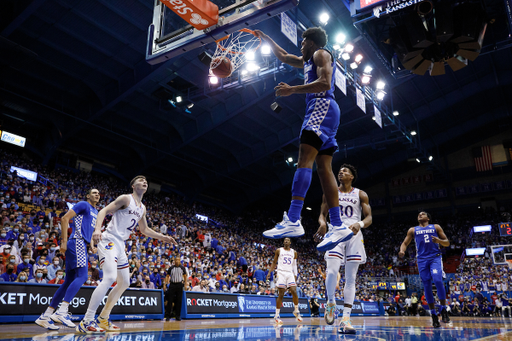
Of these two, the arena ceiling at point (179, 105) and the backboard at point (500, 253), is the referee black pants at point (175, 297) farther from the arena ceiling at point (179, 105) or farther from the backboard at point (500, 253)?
the backboard at point (500, 253)

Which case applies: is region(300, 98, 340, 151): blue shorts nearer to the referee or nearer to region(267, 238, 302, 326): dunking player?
region(267, 238, 302, 326): dunking player

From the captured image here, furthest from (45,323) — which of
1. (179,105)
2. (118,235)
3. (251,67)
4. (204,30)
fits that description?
(179,105)

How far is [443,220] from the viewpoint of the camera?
119 feet

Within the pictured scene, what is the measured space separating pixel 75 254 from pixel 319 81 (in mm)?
4509

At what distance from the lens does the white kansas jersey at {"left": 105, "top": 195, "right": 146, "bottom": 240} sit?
517 centimetres

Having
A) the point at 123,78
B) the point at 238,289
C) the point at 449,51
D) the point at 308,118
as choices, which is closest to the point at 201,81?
the point at 123,78

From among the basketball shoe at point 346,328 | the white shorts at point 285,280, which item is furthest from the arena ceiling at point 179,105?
the basketball shoe at point 346,328

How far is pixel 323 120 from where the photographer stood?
3.76 m

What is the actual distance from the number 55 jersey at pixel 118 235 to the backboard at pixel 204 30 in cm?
332

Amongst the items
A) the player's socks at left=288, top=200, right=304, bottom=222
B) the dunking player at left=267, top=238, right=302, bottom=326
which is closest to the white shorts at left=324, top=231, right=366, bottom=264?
the player's socks at left=288, top=200, right=304, bottom=222

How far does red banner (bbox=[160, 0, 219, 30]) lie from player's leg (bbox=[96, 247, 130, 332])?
13.6 ft

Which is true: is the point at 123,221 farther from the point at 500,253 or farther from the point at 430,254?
the point at 500,253

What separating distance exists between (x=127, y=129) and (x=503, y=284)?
26.5 metres

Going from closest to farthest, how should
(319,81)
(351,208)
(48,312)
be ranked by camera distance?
1. (319,81)
2. (351,208)
3. (48,312)
